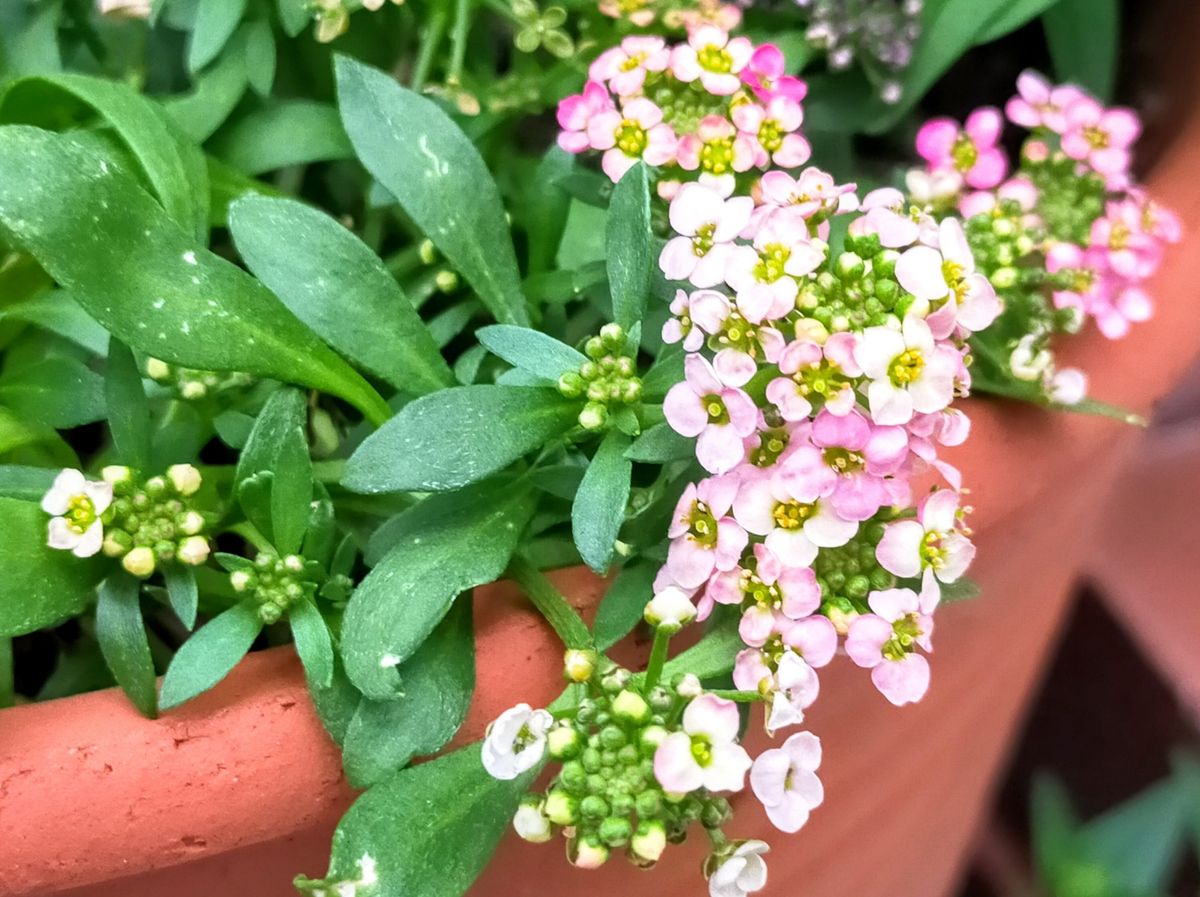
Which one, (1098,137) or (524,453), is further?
(1098,137)

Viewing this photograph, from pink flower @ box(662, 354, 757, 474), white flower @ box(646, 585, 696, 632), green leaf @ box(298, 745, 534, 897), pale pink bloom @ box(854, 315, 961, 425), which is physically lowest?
green leaf @ box(298, 745, 534, 897)

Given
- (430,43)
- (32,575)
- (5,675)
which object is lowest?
(5,675)

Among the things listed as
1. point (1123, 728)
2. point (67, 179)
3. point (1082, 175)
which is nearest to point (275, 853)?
point (67, 179)

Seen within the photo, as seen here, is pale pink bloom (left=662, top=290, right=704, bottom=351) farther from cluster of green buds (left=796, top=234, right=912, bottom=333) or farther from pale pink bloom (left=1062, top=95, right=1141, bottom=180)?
pale pink bloom (left=1062, top=95, right=1141, bottom=180)

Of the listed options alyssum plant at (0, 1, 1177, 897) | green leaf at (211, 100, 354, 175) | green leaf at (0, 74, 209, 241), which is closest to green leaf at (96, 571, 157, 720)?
alyssum plant at (0, 1, 1177, 897)

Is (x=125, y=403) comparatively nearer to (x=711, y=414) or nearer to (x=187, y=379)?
(x=187, y=379)

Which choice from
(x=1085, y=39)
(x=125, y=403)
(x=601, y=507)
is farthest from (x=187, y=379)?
(x=1085, y=39)

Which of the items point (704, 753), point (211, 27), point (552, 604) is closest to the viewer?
point (704, 753)
